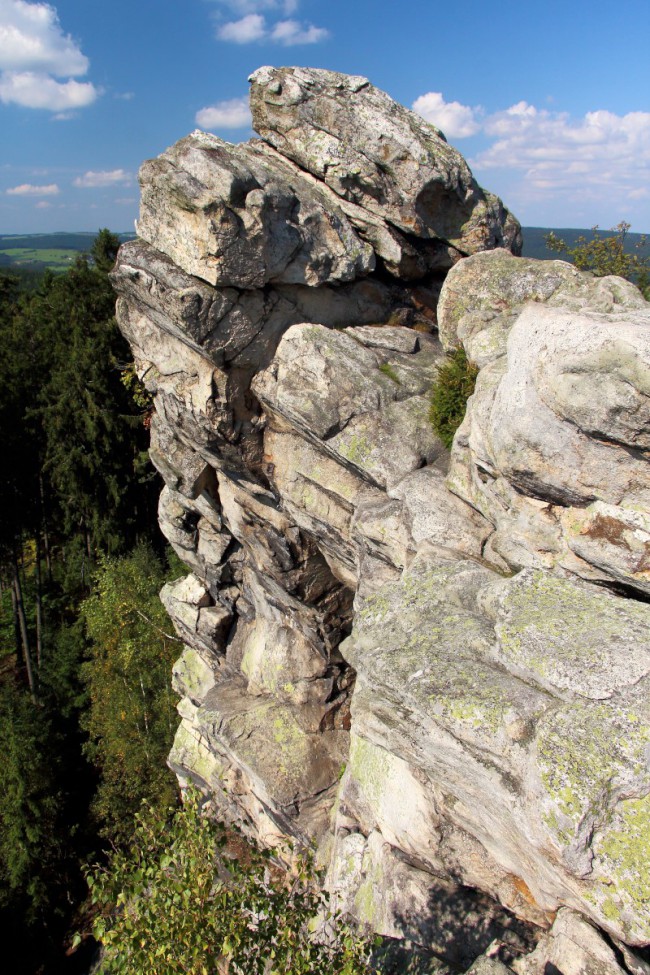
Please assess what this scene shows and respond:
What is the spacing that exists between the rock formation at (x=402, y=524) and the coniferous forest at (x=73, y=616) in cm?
590

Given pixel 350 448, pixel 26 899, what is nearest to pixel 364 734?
pixel 350 448

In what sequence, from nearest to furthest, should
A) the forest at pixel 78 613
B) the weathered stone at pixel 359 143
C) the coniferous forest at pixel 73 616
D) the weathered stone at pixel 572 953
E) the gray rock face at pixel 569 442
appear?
1. the weathered stone at pixel 572 953
2. the gray rock face at pixel 569 442
3. the weathered stone at pixel 359 143
4. the forest at pixel 78 613
5. the coniferous forest at pixel 73 616

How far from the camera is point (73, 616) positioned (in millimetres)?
39594

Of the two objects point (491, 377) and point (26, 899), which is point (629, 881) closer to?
point (491, 377)

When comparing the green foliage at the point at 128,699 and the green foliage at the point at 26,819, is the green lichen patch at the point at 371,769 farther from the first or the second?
the green foliage at the point at 26,819

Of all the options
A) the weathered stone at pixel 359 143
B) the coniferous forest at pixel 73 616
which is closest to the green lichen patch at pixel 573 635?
the weathered stone at pixel 359 143

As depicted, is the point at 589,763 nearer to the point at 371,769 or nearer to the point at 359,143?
the point at 371,769

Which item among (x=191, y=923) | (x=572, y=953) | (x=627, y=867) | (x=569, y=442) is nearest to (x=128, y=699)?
(x=191, y=923)

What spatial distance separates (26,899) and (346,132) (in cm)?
3012

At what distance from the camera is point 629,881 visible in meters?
8.11

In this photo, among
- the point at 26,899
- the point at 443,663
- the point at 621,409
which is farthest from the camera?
the point at 26,899

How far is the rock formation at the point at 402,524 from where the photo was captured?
9484 mm

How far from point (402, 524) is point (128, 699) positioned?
1930 centimetres

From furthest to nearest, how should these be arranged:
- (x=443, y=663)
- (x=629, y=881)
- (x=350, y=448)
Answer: (x=350, y=448), (x=443, y=663), (x=629, y=881)
